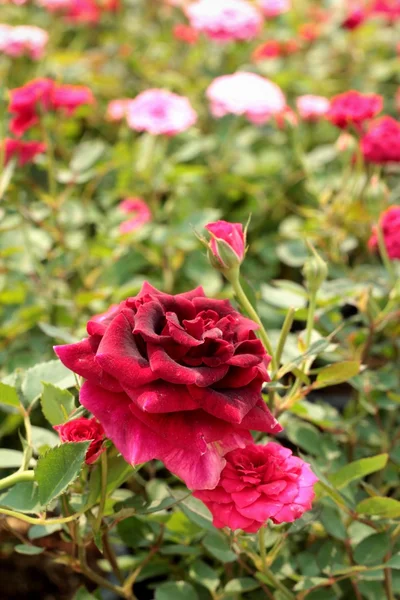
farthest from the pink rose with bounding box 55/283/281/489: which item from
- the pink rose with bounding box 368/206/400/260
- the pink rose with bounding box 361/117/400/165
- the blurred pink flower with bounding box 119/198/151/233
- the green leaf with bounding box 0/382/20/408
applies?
the blurred pink flower with bounding box 119/198/151/233

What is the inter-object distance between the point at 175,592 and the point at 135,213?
690mm

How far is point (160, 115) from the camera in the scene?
1212 millimetres

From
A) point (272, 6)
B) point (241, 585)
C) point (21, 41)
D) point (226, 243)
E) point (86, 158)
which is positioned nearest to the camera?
point (226, 243)

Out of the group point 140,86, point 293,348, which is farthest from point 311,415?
point 140,86

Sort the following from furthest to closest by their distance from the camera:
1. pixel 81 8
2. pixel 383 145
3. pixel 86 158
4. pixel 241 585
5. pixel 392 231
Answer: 1. pixel 81 8
2. pixel 86 158
3. pixel 383 145
4. pixel 392 231
5. pixel 241 585

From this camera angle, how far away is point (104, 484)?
519 millimetres

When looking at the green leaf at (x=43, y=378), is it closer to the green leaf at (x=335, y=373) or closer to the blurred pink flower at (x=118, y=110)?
the green leaf at (x=335, y=373)

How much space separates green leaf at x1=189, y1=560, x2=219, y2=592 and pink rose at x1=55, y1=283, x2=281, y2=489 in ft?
0.83

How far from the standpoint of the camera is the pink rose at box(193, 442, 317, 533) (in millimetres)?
479

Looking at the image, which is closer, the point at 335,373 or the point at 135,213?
the point at 335,373

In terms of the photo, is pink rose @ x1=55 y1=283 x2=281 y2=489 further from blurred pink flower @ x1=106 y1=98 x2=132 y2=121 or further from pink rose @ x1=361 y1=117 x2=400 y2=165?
blurred pink flower @ x1=106 y1=98 x2=132 y2=121

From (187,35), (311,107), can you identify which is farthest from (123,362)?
(187,35)

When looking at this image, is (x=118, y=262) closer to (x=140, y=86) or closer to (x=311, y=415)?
(x=311, y=415)

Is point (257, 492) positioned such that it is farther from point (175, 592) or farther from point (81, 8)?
point (81, 8)
